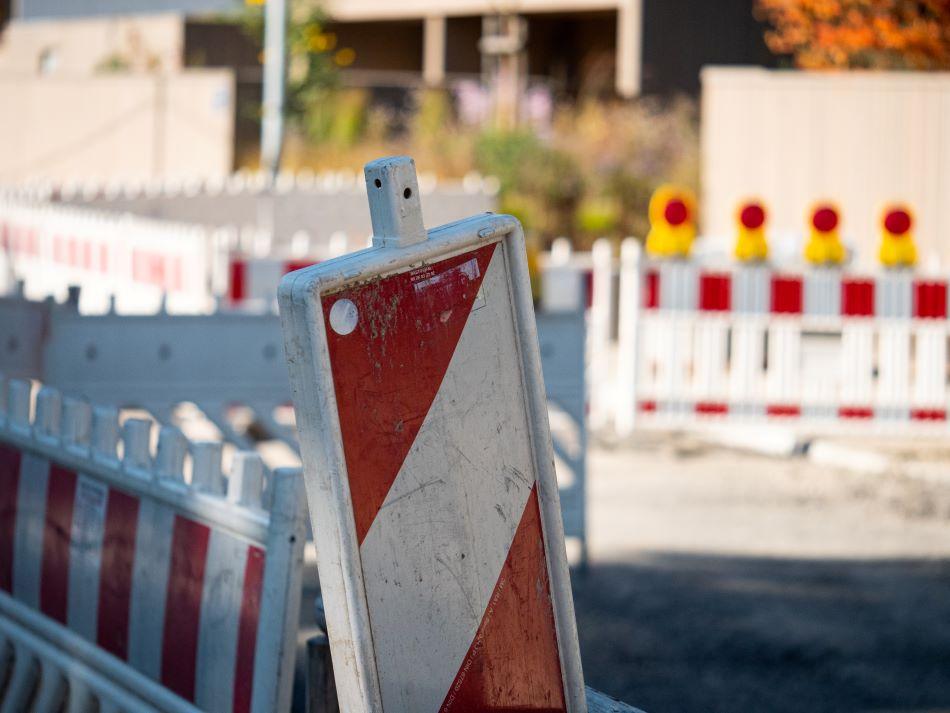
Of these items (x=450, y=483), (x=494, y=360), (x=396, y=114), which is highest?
(x=396, y=114)

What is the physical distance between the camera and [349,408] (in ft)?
8.05

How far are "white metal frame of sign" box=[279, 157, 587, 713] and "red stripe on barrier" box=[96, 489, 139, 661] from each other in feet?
3.42

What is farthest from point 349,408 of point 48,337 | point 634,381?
point 634,381

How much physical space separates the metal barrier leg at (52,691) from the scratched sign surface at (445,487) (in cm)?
144

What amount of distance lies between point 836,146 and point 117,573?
501 inches

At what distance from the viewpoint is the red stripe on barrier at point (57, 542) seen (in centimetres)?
372

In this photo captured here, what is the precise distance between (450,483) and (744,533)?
5126 mm

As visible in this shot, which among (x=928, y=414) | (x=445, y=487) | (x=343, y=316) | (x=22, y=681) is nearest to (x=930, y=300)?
(x=928, y=414)

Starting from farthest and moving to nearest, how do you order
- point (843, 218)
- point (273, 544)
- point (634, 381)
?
1. point (843, 218)
2. point (634, 381)
3. point (273, 544)

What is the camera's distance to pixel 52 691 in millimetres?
3734

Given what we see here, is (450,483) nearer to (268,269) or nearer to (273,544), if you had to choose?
(273,544)

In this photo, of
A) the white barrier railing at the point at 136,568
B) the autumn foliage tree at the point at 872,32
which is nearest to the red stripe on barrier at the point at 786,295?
the white barrier railing at the point at 136,568

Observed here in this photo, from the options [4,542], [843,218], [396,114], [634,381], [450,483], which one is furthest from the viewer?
[396,114]

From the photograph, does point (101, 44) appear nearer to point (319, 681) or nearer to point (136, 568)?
point (136, 568)
